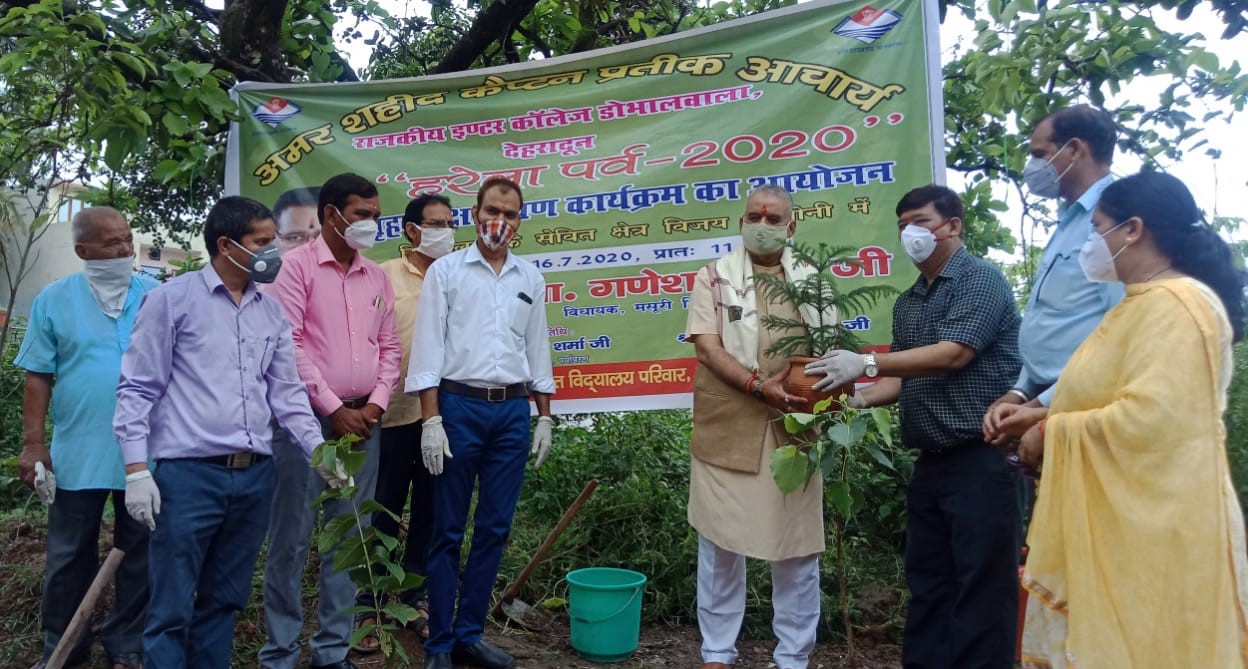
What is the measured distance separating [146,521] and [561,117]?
2781 mm

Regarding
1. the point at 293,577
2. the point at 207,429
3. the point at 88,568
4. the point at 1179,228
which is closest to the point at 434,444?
the point at 293,577

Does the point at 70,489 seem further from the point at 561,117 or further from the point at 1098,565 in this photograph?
the point at 1098,565

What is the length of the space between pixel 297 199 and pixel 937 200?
3.31m

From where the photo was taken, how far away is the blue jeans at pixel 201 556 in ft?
8.83

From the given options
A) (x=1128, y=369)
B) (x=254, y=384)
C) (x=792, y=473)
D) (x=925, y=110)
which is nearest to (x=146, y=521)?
(x=254, y=384)

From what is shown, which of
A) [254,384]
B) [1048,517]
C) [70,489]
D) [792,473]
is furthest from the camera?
[70,489]

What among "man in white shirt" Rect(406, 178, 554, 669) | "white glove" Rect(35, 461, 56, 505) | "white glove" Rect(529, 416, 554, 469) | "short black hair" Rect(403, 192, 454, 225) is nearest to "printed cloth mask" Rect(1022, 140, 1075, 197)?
"man in white shirt" Rect(406, 178, 554, 669)

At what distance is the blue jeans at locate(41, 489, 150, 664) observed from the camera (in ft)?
11.0

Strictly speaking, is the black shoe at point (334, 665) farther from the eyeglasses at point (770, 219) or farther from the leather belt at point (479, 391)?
the eyeglasses at point (770, 219)

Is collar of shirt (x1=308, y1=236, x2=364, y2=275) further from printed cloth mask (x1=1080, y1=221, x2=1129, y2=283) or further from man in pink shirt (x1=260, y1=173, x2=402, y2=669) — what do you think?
printed cloth mask (x1=1080, y1=221, x2=1129, y2=283)

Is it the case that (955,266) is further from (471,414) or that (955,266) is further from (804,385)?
(471,414)

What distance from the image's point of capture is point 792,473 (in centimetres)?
310

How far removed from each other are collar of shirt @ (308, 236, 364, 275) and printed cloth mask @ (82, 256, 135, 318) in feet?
2.24

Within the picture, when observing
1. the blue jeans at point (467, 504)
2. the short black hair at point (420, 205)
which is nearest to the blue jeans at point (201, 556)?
the blue jeans at point (467, 504)
